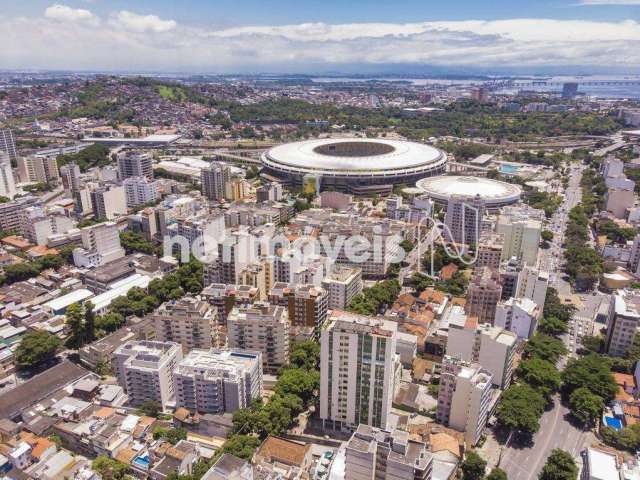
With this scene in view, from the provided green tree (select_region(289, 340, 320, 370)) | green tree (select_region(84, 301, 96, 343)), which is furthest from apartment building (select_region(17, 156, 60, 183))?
green tree (select_region(289, 340, 320, 370))

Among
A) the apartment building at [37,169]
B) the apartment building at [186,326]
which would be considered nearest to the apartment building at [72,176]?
the apartment building at [37,169]

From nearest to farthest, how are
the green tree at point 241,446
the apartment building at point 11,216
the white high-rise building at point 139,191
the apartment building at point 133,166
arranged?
the green tree at point 241,446, the apartment building at point 11,216, the white high-rise building at point 139,191, the apartment building at point 133,166

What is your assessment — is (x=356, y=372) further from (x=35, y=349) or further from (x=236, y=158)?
(x=236, y=158)

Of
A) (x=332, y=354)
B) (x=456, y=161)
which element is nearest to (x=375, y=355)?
(x=332, y=354)

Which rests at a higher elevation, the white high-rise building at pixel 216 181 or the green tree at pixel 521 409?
the white high-rise building at pixel 216 181

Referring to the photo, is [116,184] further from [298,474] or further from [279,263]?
[298,474]

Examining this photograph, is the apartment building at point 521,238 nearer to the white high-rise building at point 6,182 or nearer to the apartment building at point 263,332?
the apartment building at point 263,332
